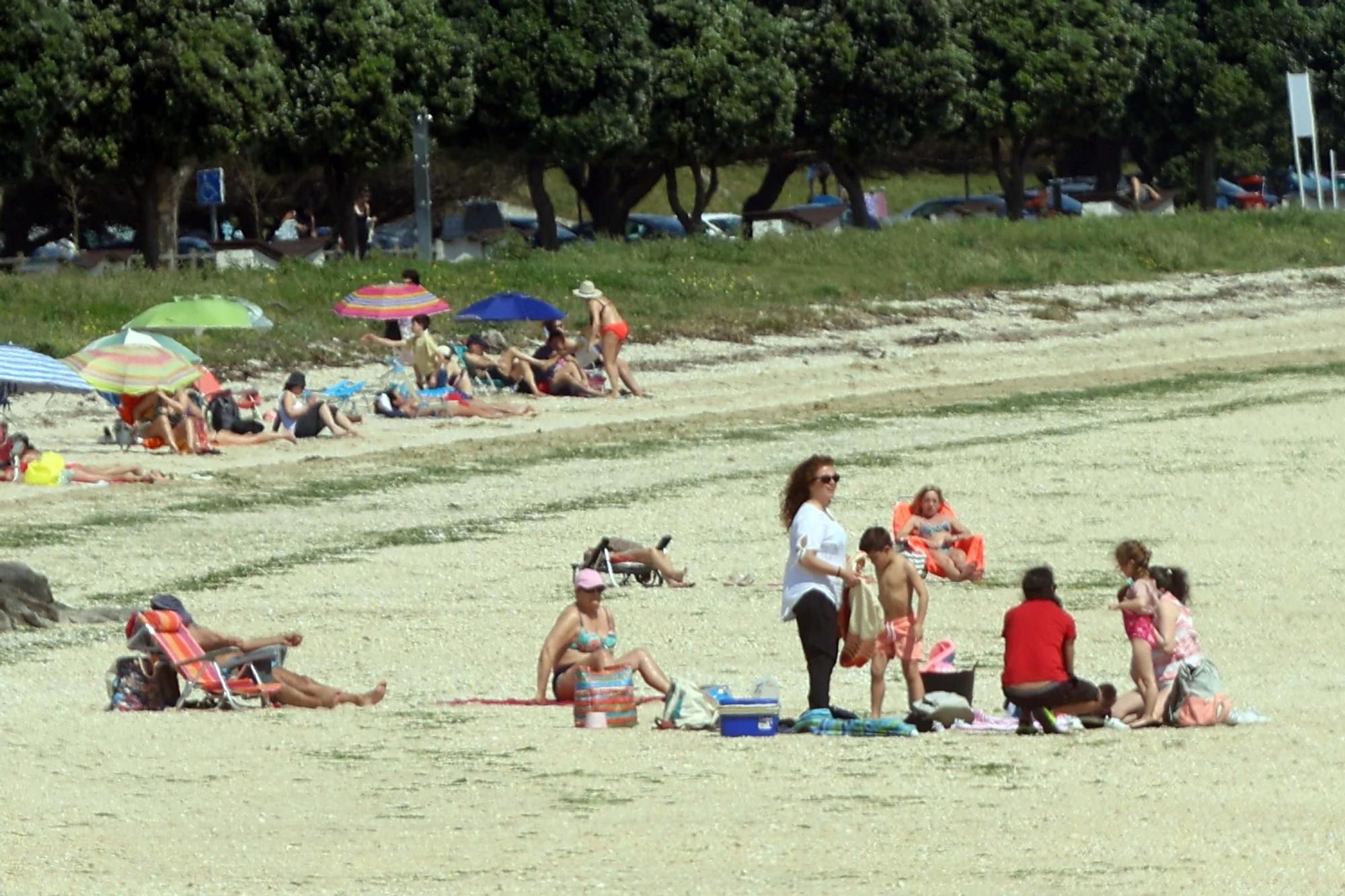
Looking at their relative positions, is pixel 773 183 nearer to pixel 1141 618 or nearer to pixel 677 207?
pixel 677 207

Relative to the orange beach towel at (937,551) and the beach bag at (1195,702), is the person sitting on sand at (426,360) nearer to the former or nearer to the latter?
the orange beach towel at (937,551)

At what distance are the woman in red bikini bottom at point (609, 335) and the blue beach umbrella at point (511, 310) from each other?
426 millimetres

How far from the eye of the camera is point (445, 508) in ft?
67.8

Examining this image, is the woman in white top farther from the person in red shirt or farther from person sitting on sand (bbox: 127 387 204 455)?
person sitting on sand (bbox: 127 387 204 455)

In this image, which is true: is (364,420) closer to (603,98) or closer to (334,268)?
(334,268)

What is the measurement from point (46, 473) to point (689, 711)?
10.6 m

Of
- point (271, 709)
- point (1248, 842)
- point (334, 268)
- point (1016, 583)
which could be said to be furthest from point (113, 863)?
point (334, 268)

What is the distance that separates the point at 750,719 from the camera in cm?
1165

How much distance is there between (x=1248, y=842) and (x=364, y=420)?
58.0 ft

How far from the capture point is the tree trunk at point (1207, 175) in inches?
2282

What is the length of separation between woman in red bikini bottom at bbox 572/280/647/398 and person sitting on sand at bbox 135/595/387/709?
48.4ft

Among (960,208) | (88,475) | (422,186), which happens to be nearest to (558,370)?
(88,475)

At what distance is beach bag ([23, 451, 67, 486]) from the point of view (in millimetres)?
21062

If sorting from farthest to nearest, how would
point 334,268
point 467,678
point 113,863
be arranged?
point 334,268 < point 467,678 < point 113,863
